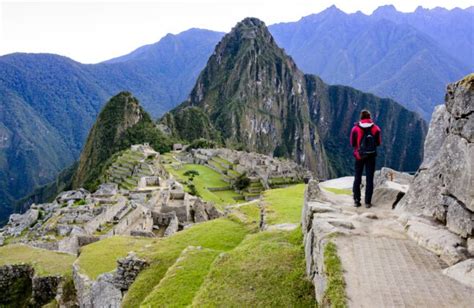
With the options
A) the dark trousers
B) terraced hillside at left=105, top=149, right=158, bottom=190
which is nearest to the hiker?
the dark trousers

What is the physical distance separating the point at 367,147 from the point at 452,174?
8.11 feet

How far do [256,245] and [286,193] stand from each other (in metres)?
7.93

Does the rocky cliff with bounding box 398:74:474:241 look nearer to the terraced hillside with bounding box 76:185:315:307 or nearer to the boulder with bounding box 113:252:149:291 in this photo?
the terraced hillside with bounding box 76:185:315:307

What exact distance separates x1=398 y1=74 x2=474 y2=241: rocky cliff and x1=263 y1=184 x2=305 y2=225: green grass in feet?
14.5

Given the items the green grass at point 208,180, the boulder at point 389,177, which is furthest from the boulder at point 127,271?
the green grass at point 208,180

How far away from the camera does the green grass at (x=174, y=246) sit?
8.64 metres

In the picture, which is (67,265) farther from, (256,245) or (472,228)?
(472,228)

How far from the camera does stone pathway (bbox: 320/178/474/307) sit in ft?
16.1

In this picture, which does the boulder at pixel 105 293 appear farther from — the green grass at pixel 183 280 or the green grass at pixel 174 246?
the green grass at pixel 183 280

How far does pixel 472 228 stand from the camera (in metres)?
5.84

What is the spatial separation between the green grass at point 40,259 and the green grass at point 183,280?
18.1ft

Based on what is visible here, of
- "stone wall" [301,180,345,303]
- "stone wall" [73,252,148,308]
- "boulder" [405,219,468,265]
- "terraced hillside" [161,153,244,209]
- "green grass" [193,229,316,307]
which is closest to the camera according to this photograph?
"boulder" [405,219,468,265]

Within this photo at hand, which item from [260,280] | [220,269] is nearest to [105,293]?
[220,269]

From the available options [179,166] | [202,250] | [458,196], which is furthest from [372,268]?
[179,166]
